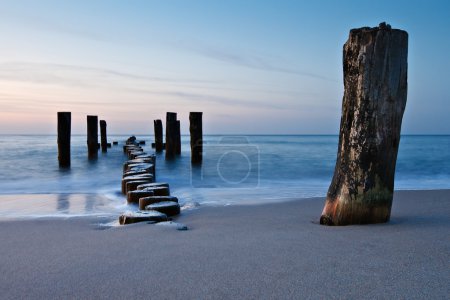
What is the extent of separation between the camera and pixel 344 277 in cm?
180

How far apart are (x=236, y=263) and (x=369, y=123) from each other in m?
1.53

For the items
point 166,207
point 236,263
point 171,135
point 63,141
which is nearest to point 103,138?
point 171,135

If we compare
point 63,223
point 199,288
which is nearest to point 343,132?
point 199,288

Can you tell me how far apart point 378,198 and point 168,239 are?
1521 millimetres

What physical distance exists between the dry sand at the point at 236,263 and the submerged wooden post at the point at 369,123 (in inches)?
8.8

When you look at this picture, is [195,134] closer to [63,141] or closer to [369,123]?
[63,141]

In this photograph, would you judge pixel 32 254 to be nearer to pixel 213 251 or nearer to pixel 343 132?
pixel 213 251

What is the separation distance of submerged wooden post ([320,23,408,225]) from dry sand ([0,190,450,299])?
8.8 inches

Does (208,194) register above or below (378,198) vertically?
below

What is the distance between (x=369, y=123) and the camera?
3.01m

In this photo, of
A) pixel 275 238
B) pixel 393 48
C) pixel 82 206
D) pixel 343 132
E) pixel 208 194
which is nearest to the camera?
pixel 275 238

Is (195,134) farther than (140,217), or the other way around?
(195,134)

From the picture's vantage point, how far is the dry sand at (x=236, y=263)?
5.58ft

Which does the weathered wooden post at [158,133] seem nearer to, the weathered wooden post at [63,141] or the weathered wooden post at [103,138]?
the weathered wooden post at [103,138]
